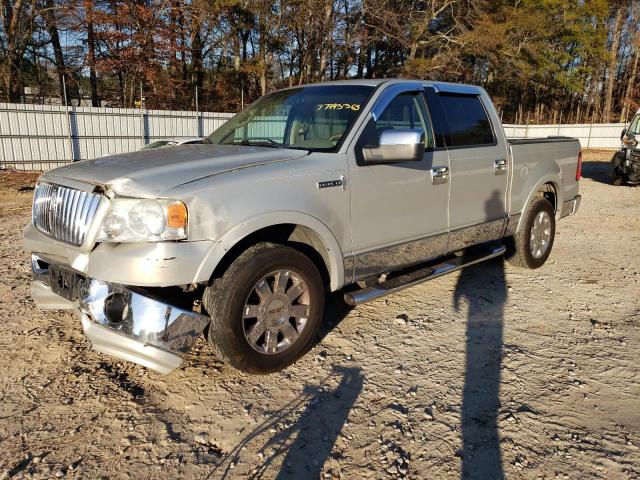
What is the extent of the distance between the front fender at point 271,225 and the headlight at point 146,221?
0.71ft

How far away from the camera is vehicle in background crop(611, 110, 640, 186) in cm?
1272

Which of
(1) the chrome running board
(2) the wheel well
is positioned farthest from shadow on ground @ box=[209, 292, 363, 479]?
(2) the wheel well

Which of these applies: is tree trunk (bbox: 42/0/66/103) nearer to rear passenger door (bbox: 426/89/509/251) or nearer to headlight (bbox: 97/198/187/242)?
rear passenger door (bbox: 426/89/509/251)

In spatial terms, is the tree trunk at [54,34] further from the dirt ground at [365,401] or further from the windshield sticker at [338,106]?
the dirt ground at [365,401]

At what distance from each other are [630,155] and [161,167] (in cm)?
1335

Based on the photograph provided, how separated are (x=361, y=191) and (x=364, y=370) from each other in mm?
1265

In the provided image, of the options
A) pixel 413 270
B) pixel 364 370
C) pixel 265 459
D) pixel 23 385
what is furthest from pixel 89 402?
pixel 413 270

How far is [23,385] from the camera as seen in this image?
10.5ft

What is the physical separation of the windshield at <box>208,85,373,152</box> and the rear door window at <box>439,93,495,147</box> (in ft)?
3.11

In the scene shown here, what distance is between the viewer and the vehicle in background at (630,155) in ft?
41.7

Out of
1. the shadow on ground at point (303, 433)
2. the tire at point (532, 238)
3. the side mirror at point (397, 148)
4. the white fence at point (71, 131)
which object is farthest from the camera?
the white fence at point (71, 131)

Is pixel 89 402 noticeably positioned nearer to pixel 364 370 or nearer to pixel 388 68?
pixel 364 370

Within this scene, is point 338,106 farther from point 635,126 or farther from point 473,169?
point 635,126

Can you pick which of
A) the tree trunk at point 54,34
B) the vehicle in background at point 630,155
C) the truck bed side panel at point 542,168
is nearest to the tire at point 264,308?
the truck bed side panel at point 542,168
